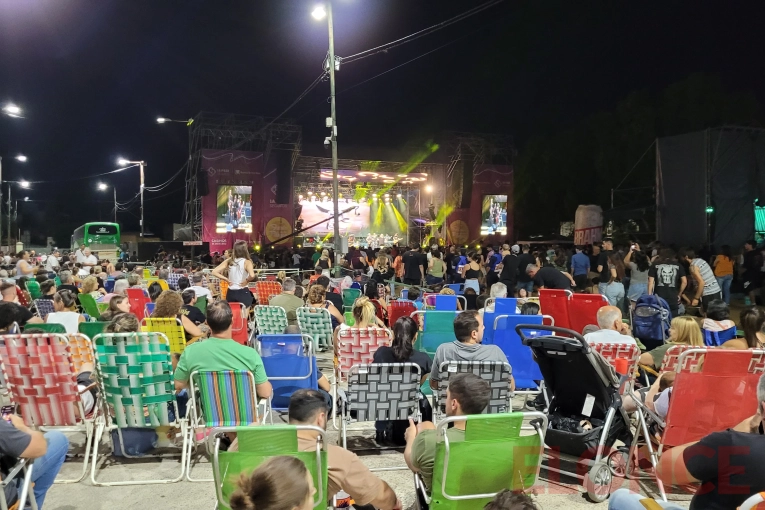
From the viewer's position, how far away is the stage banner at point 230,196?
2689 centimetres

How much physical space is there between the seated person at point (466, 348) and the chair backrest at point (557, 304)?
367cm

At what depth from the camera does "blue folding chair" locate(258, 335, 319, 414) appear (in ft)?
15.8

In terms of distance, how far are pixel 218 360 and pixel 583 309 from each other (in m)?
5.47

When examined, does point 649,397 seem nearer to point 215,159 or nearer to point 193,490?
point 193,490

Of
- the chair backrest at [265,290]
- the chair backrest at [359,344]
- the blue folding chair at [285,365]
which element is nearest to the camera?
the blue folding chair at [285,365]

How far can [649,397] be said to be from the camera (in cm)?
419

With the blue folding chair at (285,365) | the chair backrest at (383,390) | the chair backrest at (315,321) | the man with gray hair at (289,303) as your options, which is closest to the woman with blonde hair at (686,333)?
the chair backrest at (383,390)

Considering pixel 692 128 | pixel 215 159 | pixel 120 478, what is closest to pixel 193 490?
pixel 120 478

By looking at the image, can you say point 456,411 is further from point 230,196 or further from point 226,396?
point 230,196

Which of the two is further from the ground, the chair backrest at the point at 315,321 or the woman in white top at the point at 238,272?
the woman in white top at the point at 238,272

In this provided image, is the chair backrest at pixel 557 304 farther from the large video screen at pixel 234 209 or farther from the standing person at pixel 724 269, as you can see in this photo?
the large video screen at pixel 234 209

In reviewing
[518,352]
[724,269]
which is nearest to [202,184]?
[724,269]

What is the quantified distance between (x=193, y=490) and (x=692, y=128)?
28769 millimetres

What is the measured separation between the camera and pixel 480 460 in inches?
105
